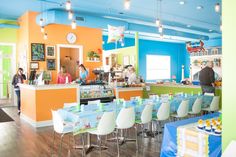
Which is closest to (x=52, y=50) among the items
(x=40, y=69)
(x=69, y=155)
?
(x=40, y=69)

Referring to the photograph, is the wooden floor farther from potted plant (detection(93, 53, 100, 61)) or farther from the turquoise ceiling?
potted plant (detection(93, 53, 100, 61))

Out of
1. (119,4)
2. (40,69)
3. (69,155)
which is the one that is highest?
(119,4)

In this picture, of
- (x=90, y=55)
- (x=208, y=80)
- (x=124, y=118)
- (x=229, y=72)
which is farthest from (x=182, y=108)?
(x=90, y=55)

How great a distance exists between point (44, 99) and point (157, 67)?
10226 mm

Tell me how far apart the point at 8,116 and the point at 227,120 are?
7393 millimetres

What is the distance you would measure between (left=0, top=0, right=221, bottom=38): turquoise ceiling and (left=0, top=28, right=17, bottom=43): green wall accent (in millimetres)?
927

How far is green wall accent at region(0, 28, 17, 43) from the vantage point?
32.9ft

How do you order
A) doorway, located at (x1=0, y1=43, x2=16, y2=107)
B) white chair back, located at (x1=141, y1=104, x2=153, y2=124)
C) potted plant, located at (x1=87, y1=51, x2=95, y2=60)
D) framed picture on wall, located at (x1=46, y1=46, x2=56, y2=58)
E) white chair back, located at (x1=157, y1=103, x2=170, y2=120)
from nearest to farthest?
1. white chair back, located at (x1=141, y1=104, x2=153, y2=124)
2. white chair back, located at (x1=157, y1=103, x2=170, y2=120)
3. framed picture on wall, located at (x1=46, y1=46, x2=56, y2=58)
4. potted plant, located at (x1=87, y1=51, x2=95, y2=60)
5. doorway, located at (x1=0, y1=43, x2=16, y2=107)

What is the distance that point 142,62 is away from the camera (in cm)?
1423

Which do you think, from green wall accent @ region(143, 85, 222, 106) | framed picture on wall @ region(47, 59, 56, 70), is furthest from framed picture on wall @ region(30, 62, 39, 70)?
green wall accent @ region(143, 85, 222, 106)

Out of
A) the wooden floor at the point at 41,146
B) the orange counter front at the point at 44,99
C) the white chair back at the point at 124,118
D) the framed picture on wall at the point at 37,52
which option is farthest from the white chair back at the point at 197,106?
the framed picture on wall at the point at 37,52

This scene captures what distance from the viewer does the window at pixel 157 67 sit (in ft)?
48.6

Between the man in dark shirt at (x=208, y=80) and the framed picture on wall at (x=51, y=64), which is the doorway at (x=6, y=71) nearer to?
the framed picture on wall at (x=51, y=64)

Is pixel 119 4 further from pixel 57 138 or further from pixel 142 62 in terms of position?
pixel 142 62
